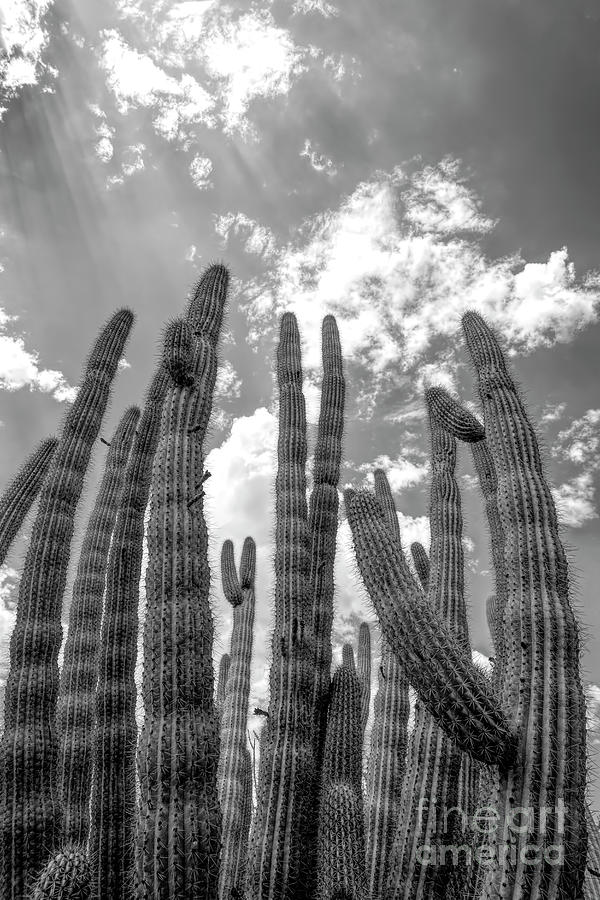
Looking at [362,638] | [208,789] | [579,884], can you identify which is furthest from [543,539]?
[362,638]

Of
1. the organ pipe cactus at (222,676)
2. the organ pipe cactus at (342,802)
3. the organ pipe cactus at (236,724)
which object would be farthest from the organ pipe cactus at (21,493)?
the organ pipe cactus at (222,676)

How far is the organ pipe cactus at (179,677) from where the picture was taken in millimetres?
3465

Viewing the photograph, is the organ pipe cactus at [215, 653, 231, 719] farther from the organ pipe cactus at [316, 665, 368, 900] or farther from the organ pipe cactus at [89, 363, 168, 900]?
the organ pipe cactus at [316, 665, 368, 900]

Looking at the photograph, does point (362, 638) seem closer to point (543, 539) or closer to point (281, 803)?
point (281, 803)

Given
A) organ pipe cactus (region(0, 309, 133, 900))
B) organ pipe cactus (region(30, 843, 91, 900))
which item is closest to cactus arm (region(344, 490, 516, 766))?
organ pipe cactus (region(30, 843, 91, 900))

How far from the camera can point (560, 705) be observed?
12.9 feet

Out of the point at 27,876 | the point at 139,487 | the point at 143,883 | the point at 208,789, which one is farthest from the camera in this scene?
the point at 139,487

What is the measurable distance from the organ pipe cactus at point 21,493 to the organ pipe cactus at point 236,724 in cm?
524

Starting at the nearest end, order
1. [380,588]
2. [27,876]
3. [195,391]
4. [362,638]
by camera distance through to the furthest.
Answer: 1. [380,588]
2. [27,876]
3. [195,391]
4. [362,638]

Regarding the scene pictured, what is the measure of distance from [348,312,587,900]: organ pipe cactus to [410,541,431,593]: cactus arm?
221 inches

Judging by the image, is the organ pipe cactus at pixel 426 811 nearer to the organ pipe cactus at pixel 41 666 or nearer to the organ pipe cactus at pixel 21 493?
the organ pipe cactus at pixel 41 666

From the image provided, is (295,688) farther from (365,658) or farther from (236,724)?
(365,658)

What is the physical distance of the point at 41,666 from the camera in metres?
6.23

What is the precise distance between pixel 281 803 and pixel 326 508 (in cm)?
368
